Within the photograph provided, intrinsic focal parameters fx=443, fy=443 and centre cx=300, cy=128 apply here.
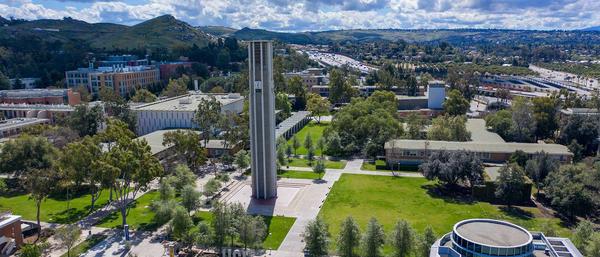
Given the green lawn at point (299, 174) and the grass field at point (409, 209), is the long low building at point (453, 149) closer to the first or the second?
the grass field at point (409, 209)

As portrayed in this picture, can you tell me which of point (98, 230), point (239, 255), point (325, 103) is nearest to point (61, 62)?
Result: point (325, 103)

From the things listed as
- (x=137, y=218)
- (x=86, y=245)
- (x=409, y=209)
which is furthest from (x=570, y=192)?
(x=86, y=245)

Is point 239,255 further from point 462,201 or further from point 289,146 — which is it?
point 289,146

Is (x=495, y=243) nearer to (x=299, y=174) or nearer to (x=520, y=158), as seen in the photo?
(x=520, y=158)

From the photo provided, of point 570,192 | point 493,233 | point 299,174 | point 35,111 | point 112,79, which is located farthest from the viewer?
point 112,79

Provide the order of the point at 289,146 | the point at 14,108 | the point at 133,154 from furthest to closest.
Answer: the point at 14,108 < the point at 289,146 < the point at 133,154

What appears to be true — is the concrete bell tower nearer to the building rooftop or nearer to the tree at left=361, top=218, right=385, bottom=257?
the tree at left=361, top=218, right=385, bottom=257

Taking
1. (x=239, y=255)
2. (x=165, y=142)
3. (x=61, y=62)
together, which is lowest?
(x=239, y=255)
